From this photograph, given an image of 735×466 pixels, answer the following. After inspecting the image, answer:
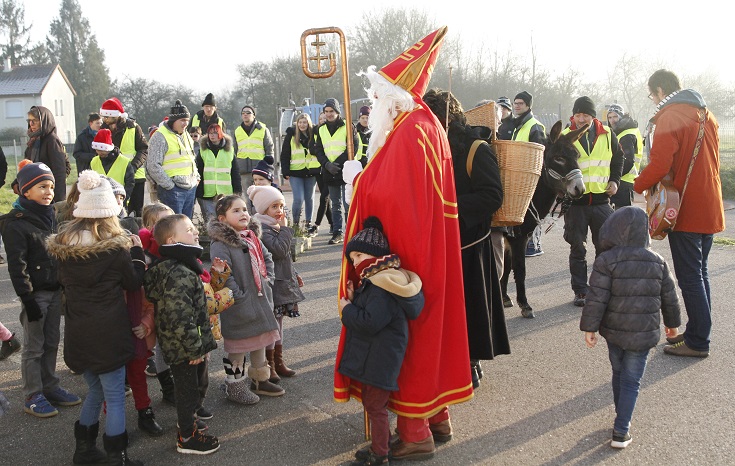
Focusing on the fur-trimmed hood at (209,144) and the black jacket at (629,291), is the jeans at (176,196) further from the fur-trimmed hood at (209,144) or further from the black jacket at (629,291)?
the black jacket at (629,291)

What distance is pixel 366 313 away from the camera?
3555 mm

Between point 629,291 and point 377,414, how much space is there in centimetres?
156

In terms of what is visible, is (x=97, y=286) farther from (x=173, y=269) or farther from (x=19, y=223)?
(x=19, y=223)

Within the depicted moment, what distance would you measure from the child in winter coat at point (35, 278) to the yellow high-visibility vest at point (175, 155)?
13.4 ft

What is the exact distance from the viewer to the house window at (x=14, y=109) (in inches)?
2267

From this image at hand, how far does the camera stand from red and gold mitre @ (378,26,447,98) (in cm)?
383

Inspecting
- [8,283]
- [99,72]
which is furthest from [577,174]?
[99,72]

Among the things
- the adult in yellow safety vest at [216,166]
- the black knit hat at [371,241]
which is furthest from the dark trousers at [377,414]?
the adult in yellow safety vest at [216,166]

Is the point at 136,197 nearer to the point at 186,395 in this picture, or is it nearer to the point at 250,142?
the point at 250,142

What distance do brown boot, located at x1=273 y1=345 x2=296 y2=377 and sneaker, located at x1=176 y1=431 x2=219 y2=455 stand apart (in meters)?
1.20

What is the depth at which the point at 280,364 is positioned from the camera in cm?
519

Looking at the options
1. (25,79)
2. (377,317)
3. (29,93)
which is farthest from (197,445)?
(25,79)

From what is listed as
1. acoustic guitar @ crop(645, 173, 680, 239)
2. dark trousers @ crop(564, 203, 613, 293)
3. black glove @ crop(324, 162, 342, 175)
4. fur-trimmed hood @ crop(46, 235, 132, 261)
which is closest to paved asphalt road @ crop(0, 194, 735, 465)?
acoustic guitar @ crop(645, 173, 680, 239)

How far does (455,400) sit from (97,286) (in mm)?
2057
